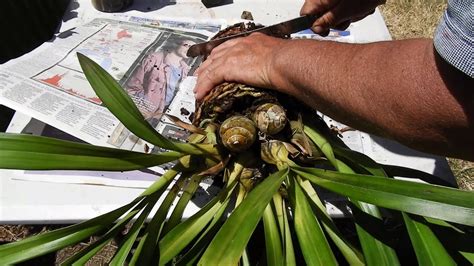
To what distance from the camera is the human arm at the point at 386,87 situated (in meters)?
0.63

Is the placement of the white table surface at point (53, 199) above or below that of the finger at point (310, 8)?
below

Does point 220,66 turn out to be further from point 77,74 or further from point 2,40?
point 2,40

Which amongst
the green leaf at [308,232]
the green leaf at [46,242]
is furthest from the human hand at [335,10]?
the green leaf at [46,242]

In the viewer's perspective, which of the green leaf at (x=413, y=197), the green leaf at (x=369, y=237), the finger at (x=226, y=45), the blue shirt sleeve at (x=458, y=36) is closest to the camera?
the blue shirt sleeve at (x=458, y=36)

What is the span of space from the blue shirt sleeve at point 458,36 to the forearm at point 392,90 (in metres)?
0.03

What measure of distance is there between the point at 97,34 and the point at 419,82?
3.17 ft

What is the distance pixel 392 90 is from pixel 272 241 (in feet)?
1.15

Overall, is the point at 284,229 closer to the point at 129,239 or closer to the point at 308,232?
the point at 308,232

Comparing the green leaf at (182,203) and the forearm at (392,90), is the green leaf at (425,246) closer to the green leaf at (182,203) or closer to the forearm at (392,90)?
the forearm at (392,90)

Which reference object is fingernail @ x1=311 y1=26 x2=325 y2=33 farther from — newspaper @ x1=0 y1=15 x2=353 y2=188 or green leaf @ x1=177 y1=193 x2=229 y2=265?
green leaf @ x1=177 y1=193 x2=229 y2=265

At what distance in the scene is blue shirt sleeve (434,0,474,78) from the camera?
0.56 m

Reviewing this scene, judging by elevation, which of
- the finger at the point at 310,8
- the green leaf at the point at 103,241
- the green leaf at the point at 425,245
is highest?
the finger at the point at 310,8

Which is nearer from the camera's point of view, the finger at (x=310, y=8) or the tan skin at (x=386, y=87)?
the tan skin at (x=386, y=87)

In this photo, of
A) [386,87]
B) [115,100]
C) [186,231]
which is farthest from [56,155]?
[386,87]
